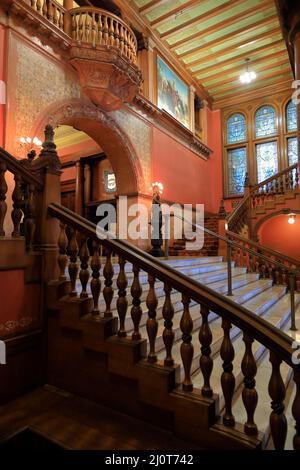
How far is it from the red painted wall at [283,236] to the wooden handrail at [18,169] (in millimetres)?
8125

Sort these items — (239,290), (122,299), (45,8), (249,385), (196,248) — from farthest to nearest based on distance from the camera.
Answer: (196,248)
(45,8)
(239,290)
(122,299)
(249,385)

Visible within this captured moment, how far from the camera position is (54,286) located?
2.62 metres

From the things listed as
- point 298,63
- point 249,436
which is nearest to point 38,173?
point 298,63

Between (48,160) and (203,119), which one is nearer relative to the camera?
(48,160)

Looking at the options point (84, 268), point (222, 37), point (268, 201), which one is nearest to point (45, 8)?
point (222, 37)

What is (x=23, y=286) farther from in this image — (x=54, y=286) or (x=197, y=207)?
(x=197, y=207)

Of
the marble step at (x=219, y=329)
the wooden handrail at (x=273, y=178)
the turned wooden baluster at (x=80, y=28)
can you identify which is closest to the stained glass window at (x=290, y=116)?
the wooden handrail at (x=273, y=178)

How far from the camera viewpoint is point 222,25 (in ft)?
27.0

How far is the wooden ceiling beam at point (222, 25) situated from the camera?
7.62 metres

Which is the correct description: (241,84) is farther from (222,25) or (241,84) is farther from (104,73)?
(104,73)

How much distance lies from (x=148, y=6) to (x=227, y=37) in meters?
2.60

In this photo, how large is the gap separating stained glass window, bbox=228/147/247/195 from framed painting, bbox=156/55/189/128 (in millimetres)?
2497

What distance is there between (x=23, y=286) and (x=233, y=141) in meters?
10.9
